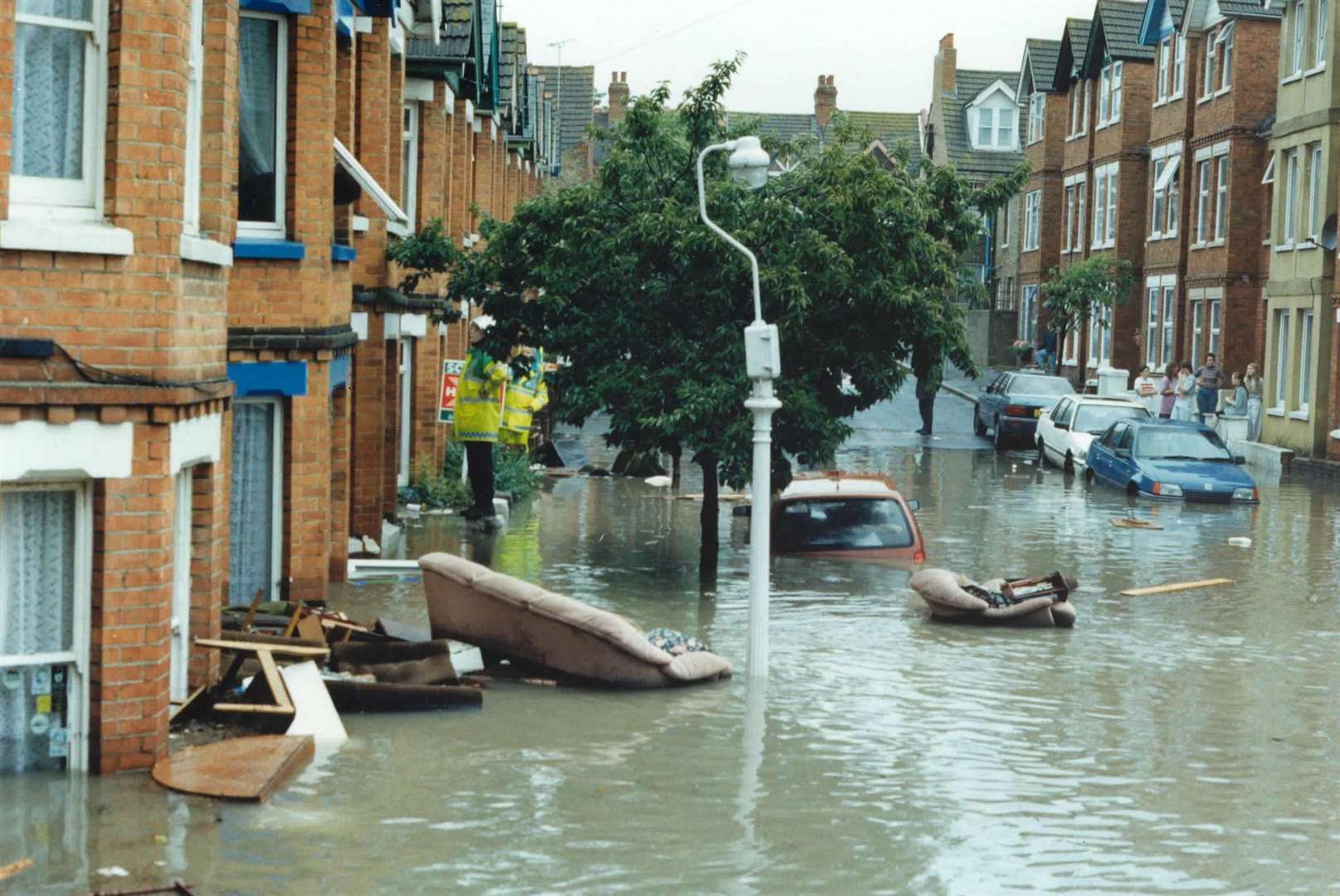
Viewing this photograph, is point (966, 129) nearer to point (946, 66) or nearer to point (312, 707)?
point (946, 66)

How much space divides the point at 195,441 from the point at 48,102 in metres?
2.03

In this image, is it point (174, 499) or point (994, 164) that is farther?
point (994, 164)

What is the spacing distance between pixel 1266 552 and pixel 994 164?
52999 mm

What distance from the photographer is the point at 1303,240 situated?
3938 cm

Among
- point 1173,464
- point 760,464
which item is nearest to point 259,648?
point 760,464

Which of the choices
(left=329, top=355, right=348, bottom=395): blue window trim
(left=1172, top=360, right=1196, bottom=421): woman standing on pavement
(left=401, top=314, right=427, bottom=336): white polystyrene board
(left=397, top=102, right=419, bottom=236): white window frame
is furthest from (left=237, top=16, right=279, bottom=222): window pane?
(left=1172, top=360, right=1196, bottom=421): woman standing on pavement

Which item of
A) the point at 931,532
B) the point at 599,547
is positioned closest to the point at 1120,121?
the point at 931,532

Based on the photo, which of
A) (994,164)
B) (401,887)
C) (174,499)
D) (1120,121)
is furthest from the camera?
(994,164)

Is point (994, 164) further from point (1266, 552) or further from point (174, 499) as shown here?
point (174, 499)

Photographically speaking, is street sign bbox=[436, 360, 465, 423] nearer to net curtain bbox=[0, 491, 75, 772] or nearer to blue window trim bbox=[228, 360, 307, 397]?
blue window trim bbox=[228, 360, 307, 397]

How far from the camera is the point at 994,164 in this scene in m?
75.6

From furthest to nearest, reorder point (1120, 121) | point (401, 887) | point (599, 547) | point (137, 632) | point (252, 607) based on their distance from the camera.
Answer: point (1120, 121)
point (599, 547)
point (252, 607)
point (137, 632)
point (401, 887)

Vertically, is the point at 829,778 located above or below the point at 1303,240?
below

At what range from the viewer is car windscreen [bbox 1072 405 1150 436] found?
35.5m
